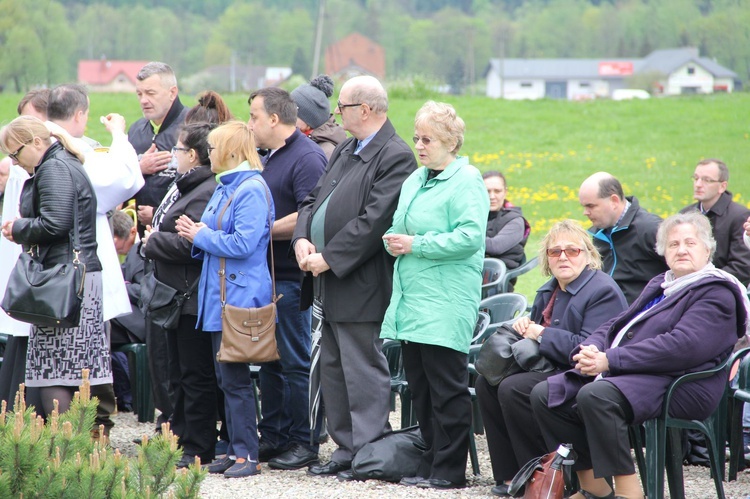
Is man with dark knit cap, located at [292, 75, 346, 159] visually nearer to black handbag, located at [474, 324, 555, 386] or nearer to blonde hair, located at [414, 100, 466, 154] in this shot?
blonde hair, located at [414, 100, 466, 154]

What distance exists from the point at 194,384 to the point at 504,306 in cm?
215

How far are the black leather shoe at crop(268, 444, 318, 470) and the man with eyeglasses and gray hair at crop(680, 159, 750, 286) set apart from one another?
314cm

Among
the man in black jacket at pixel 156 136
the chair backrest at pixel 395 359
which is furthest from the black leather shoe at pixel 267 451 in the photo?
the chair backrest at pixel 395 359

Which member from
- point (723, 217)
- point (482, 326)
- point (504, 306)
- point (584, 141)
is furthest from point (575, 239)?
point (584, 141)

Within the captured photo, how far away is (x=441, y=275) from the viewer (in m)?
4.82

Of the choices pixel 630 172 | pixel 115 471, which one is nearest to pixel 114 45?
pixel 630 172

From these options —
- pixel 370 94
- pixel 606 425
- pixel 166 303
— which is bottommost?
pixel 606 425

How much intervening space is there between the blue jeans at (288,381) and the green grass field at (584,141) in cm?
1003

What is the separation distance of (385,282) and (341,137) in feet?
4.87

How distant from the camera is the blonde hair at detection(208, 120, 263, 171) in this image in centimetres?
517

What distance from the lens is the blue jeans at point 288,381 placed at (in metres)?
5.43

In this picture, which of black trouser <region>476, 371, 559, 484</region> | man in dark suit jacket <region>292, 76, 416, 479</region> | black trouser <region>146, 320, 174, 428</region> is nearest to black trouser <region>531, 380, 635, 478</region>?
black trouser <region>476, 371, 559, 484</region>

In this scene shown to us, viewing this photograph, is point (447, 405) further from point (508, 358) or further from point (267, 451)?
point (267, 451)

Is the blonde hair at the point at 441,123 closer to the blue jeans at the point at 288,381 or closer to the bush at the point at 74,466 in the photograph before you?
the blue jeans at the point at 288,381
